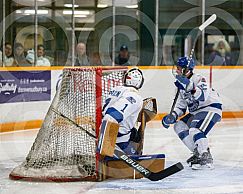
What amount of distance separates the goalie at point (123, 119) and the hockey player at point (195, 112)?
0.61m

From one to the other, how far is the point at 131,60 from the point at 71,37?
120cm

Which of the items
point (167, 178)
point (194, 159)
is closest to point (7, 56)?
point (194, 159)

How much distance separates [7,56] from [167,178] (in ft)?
16.9

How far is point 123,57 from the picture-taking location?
12648mm

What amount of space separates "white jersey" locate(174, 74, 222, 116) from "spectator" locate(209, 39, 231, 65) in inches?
255

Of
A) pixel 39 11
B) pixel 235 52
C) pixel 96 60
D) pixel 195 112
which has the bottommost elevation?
pixel 195 112

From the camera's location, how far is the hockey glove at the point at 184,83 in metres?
6.75

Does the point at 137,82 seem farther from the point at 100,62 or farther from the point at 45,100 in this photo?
the point at 100,62

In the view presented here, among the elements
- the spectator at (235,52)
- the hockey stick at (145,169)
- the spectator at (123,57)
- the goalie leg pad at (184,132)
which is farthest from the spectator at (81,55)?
the hockey stick at (145,169)

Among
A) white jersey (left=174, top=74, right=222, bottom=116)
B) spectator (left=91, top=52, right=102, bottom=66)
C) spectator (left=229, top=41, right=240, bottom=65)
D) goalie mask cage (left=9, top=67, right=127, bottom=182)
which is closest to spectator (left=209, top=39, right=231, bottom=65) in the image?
spectator (left=229, top=41, right=240, bottom=65)

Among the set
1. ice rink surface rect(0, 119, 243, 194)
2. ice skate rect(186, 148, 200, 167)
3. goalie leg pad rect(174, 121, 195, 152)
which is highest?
goalie leg pad rect(174, 121, 195, 152)

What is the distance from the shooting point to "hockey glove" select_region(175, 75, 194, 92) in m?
6.75

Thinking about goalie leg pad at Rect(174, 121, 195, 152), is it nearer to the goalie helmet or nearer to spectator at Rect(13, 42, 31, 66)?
the goalie helmet

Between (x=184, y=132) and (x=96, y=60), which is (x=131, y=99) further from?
(x=96, y=60)
